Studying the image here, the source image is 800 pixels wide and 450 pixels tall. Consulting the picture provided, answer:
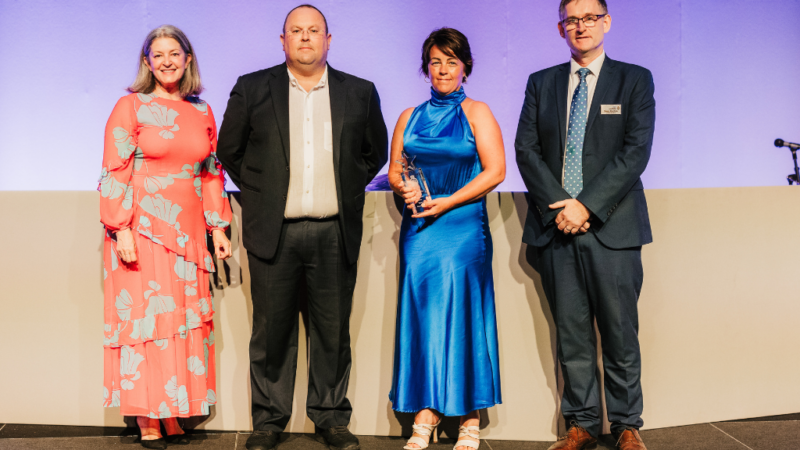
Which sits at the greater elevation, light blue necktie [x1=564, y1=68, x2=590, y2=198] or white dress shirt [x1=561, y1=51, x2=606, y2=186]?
white dress shirt [x1=561, y1=51, x2=606, y2=186]

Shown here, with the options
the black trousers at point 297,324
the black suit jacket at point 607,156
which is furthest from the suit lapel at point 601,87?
the black trousers at point 297,324

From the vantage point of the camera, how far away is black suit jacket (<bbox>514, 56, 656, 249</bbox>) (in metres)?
2.38

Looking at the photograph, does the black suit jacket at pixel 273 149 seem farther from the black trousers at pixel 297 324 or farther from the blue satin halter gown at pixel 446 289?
the blue satin halter gown at pixel 446 289

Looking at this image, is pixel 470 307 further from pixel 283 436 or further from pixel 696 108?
pixel 696 108

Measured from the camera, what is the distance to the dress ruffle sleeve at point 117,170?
246 centimetres

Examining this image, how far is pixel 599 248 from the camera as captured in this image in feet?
7.98

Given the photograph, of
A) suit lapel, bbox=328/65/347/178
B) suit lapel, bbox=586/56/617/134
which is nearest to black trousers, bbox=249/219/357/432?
suit lapel, bbox=328/65/347/178

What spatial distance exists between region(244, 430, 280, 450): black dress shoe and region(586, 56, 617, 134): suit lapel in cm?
170

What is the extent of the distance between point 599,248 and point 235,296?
59.6 inches

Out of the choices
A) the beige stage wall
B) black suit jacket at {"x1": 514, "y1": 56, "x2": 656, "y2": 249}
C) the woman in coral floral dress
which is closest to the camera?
black suit jacket at {"x1": 514, "y1": 56, "x2": 656, "y2": 249}

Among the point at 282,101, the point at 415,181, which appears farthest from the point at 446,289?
the point at 282,101

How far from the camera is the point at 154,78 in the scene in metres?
2.61

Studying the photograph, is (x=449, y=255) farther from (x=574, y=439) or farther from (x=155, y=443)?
(x=155, y=443)

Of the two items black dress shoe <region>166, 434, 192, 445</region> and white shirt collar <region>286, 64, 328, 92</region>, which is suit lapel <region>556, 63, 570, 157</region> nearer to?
white shirt collar <region>286, 64, 328, 92</region>
